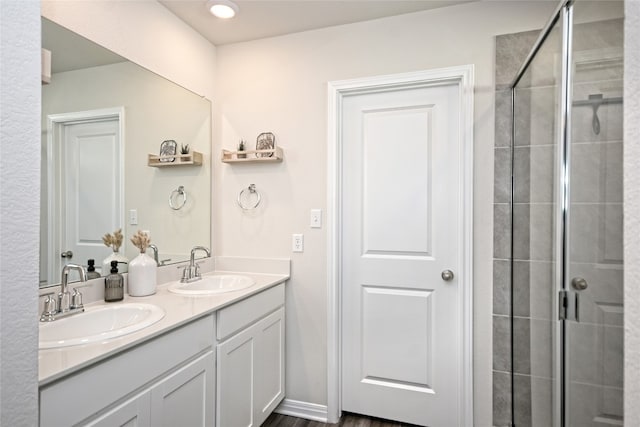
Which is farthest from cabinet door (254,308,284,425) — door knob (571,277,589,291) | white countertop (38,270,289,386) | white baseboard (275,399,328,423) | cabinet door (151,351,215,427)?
door knob (571,277,589,291)

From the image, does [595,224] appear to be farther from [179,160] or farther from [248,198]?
[179,160]

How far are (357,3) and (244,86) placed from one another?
35.2 inches

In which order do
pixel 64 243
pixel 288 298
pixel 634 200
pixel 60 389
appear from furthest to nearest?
pixel 288 298 → pixel 64 243 → pixel 60 389 → pixel 634 200

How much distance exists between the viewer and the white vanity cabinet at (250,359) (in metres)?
1.58

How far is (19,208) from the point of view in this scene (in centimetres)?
61

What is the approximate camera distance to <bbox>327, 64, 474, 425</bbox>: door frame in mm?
1891

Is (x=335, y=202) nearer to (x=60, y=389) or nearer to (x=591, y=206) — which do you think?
(x=591, y=206)

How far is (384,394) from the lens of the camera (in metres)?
2.09

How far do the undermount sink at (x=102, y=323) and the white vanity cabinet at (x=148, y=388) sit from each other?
82mm

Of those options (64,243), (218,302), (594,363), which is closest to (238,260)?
(218,302)

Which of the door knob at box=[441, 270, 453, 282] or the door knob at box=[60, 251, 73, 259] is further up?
the door knob at box=[60, 251, 73, 259]

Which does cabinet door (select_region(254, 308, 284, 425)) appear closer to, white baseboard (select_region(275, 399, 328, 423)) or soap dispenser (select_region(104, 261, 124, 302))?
white baseboard (select_region(275, 399, 328, 423))

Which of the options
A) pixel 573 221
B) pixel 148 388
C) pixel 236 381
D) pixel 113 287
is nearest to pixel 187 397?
pixel 148 388

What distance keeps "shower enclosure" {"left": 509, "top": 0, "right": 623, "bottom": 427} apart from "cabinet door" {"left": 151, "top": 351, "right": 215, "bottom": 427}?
1334 mm
